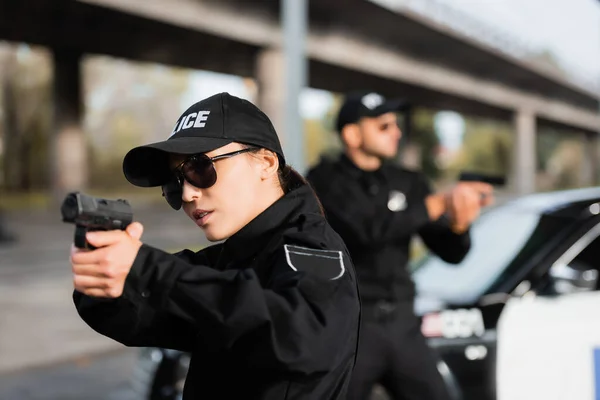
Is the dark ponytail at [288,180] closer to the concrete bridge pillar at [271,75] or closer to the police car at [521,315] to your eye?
the police car at [521,315]

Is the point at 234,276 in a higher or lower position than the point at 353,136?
lower

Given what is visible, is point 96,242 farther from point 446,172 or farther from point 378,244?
point 446,172

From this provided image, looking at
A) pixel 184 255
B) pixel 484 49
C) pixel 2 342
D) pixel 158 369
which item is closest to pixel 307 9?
pixel 484 49

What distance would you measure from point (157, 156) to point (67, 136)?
32.3 meters

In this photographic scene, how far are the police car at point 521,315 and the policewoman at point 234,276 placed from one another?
7.05ft

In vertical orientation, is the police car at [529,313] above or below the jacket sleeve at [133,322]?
below

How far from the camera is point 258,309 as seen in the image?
4.26 feet

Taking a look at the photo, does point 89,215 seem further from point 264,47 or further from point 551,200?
point 264,47

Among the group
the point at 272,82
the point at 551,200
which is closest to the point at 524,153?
the point at 272,82

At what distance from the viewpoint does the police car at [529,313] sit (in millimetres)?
3447

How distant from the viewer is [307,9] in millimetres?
23469

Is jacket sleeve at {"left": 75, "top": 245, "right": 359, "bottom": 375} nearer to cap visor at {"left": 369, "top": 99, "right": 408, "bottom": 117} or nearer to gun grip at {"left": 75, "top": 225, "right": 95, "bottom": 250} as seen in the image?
gun grip at {"left": 75, "top": 225, "right": 95, "bottom": 250}

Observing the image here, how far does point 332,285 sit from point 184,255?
0.48 meters

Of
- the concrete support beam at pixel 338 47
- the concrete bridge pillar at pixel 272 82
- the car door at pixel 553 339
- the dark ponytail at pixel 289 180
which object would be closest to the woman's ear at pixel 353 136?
the car door at pixel 553 339
